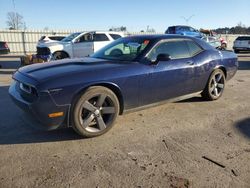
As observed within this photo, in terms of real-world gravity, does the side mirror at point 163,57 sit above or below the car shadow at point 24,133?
above

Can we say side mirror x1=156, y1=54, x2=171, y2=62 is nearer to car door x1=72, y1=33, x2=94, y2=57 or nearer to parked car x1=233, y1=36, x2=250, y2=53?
car door x1=72, y1=33, x2=94, y2=57

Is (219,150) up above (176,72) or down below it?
below

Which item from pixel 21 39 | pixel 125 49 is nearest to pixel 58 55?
pixel 125 49

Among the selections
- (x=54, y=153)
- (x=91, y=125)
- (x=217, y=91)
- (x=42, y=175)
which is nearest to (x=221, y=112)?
(x=217, y=91)

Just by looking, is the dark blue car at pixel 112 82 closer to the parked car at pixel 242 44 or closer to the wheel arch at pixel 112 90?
the wheel arch at pixel 112 90

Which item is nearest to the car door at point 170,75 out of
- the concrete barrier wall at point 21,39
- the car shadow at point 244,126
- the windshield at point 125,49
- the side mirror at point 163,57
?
the side mirror at point 163,57

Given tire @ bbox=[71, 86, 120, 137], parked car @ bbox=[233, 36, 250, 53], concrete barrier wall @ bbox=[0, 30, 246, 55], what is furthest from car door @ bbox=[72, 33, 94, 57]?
parked car @ bbox=[233, 36, 250, 53]

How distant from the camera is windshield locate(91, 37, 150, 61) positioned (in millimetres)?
4664

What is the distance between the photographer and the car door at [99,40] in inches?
500

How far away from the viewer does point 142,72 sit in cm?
432

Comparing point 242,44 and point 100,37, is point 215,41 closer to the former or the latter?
point 242,44

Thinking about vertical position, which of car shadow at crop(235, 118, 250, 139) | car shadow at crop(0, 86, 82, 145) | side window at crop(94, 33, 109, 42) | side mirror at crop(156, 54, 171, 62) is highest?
side mirror at crop(156, 54, 171, 62)

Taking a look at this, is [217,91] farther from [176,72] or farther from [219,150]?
[219,150]

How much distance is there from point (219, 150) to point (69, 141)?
2122 millimetres
